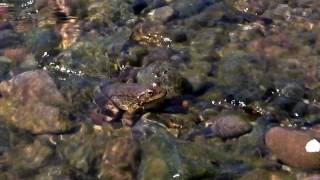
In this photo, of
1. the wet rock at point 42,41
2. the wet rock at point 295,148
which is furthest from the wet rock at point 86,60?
the wet rock at point 295,148

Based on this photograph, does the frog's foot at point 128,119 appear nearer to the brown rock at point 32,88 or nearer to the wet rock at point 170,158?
the wet rock at point 170,158

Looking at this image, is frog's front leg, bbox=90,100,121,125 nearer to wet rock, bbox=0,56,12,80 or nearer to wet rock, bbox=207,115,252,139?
wet rock, bbox=207,115,252,139

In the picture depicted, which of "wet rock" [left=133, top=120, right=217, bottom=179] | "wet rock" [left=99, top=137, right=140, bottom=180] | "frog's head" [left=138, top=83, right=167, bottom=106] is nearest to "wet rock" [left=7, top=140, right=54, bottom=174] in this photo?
"wet rock" [left=99, top=137, right=140, bottom=180]

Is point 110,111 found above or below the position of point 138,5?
below

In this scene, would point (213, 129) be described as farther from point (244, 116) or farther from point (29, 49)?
point (29, 49)

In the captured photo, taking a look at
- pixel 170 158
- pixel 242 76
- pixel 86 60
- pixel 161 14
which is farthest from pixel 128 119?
pixel 161 14

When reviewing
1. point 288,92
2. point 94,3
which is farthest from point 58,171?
point 94,3

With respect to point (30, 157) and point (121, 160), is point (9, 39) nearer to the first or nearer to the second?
point (30, 157)
